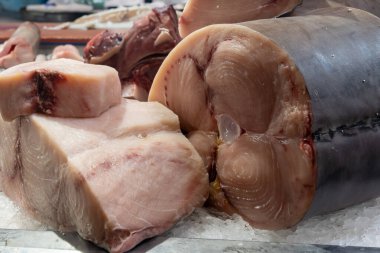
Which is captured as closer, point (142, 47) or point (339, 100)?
point (339, 100)

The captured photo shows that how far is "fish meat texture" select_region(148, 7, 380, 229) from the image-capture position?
135 centimetres

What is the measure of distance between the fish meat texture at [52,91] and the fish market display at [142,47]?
0.81 m

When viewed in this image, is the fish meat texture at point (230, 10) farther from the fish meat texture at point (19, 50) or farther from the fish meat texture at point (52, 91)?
the fish meat texture at point (19, 50)

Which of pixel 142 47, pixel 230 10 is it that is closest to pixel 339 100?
pixel 230 10

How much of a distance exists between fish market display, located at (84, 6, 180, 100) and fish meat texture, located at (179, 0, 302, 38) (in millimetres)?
359

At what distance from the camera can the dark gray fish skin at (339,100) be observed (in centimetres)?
135

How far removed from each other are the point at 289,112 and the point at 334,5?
0.68 m

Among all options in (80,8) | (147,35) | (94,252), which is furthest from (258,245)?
(80,8)

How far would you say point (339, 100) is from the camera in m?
1.38

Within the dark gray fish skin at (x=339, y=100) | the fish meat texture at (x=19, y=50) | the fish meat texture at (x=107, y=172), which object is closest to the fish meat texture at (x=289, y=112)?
the dark gray fish skin at (x=339, y=100)

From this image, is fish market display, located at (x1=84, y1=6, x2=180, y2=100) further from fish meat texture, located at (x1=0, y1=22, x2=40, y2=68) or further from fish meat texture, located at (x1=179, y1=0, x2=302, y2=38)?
fish meat texture, located at (x1=0, y1=22, x2=40, y2=68)

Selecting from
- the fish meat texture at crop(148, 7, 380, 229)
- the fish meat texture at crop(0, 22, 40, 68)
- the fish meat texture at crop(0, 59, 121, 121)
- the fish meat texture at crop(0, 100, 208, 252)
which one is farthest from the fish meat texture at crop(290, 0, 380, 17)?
the fish meat texture at crop(0, 22, 40, 68)

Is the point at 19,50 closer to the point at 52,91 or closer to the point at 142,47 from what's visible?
the point at 142,47

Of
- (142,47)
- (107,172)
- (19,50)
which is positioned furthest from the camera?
(19,50)
